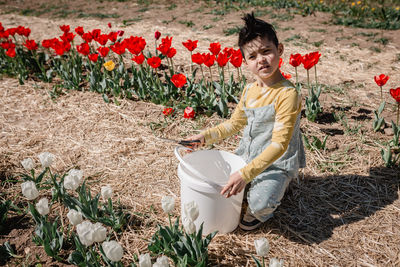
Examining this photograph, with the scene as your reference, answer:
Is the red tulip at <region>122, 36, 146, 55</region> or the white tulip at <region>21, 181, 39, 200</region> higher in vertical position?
the red tulip at <region>122, 36, 146, 55</region>

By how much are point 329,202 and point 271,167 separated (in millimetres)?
547

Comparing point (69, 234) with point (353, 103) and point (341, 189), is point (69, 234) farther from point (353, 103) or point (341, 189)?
point (353, 103)

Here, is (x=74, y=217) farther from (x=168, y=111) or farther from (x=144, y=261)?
(x=168, y=111)

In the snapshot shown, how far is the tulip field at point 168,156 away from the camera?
174cm

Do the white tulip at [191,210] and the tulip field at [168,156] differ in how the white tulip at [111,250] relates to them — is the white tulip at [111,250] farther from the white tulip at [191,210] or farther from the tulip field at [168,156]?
the white tulip at [191,210]

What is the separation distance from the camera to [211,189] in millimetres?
1664

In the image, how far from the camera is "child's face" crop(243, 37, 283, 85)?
1746mm

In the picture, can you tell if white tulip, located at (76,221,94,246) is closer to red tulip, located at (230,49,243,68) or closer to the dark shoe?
the dark shoe

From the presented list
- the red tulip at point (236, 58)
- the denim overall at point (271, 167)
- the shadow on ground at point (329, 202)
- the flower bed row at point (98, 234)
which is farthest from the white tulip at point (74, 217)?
the red tulip at point (236, 58)

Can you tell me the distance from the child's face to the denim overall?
0.19m

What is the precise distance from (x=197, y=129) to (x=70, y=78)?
6.26 ft

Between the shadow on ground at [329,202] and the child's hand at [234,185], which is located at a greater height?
the child's hand at [234,185]

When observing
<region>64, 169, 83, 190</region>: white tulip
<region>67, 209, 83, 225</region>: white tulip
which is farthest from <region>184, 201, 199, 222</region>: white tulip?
<region>64, 169, 83, 190</region>: white tulip

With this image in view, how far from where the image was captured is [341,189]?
227 centimetres
